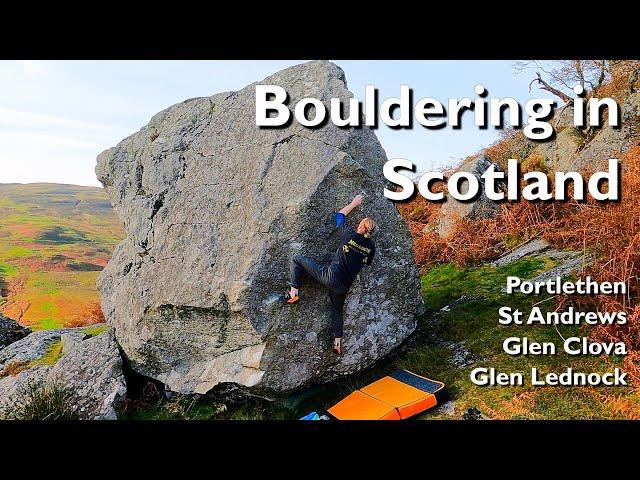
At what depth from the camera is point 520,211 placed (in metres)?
11.5

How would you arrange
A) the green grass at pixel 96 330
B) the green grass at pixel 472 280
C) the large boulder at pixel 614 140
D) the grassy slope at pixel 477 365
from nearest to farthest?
1. the grassy slope at pixel 477 365
2. the green grass at pixel 472 280
3. the green grass at pixel 96 330
4. the large boulder at pixel 614 140

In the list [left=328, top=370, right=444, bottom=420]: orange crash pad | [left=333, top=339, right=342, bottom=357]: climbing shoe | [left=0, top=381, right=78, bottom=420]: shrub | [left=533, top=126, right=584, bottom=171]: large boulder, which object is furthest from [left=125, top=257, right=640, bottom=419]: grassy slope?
[left=533, top=126, right=584, bottom=171]: large boulder

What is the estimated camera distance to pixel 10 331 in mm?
10883

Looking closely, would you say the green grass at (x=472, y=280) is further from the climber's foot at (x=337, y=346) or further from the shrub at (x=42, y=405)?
the shrub at (x=42, y=405)

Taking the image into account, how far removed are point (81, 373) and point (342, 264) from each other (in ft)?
14.0

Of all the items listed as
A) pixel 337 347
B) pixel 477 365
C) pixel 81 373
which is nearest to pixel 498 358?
pixel 477 365

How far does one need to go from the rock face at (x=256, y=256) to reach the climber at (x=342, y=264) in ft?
0.65

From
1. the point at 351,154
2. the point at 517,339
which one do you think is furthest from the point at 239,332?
the point at 517,339

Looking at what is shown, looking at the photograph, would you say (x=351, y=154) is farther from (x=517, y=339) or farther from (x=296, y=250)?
(x=517, y=339)

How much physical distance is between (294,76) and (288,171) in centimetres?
173

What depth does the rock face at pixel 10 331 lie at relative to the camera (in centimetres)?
1071

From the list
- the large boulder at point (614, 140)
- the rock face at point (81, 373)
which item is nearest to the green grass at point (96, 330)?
the rock face at point (81, 373)

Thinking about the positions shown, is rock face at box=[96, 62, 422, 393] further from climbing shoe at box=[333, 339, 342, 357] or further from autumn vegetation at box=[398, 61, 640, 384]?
autumn vegetation at box=[398, 61, 640, 384]

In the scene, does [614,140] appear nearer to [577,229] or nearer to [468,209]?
[468,209]
